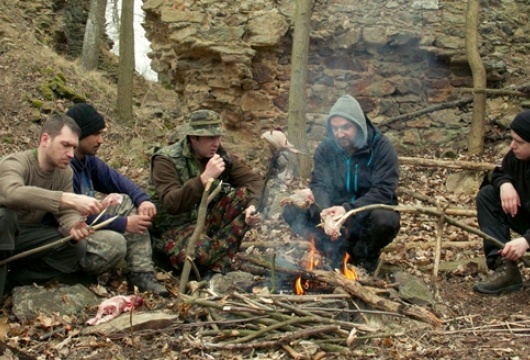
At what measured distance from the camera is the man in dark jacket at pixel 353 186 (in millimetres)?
5578

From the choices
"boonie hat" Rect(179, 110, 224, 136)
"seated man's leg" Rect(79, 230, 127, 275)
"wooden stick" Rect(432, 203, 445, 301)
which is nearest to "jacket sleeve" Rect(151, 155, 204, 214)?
"boonie hat" Rect(179, 110, 224, 136)

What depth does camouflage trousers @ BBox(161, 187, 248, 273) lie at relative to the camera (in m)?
5.49

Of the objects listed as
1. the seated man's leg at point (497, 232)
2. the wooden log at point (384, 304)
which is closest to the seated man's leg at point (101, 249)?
the wooden log at point (384, 304)

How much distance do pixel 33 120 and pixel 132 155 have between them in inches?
63.0

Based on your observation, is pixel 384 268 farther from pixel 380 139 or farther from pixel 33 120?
pixel 33 120

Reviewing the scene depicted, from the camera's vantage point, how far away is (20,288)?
15.7 feet

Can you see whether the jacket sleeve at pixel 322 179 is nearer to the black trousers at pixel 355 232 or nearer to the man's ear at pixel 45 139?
the black trousers at pixel 355 232

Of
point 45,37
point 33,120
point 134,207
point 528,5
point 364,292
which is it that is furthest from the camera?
point 45,37

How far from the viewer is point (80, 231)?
4.67 m

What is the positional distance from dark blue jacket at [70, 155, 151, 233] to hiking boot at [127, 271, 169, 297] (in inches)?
14.5

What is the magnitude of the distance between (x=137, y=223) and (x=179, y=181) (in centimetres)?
60

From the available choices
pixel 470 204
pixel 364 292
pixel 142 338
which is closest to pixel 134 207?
pixel 142 338

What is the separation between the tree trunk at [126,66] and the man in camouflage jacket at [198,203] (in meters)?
6.56

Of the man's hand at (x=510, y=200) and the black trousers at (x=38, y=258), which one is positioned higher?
the man's hand at (x=510, y=200)
